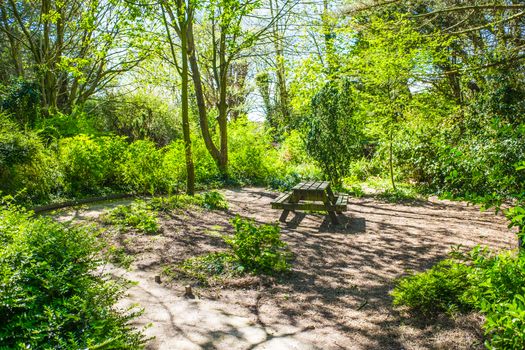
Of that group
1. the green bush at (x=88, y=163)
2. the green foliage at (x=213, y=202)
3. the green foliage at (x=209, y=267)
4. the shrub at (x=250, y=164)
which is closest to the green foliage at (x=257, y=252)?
the green foliage at (x=209, y=267)

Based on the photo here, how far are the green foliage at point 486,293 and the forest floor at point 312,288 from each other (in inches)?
7.0

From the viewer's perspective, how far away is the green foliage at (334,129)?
36.6ft

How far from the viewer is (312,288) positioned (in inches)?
182

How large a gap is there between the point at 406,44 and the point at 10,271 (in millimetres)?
11805

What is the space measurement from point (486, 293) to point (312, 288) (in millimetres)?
2236

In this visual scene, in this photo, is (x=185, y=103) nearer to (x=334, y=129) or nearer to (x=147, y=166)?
(x=147, y=166)

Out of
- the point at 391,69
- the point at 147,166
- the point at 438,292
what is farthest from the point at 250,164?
the point at 438,292

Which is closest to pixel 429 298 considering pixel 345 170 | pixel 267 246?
pixel 267 246

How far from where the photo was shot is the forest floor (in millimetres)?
3355

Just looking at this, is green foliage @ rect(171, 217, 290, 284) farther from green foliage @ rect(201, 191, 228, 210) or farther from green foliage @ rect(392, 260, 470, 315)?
green foliage @ rect(201, 191, 228, 210)

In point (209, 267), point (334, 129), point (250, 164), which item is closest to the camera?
point (209, 267)

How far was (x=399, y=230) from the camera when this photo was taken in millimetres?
7383

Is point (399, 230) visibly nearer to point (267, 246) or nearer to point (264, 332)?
point (267, 246)

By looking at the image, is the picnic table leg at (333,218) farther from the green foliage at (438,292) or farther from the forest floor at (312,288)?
the green foliage at (438,292)
